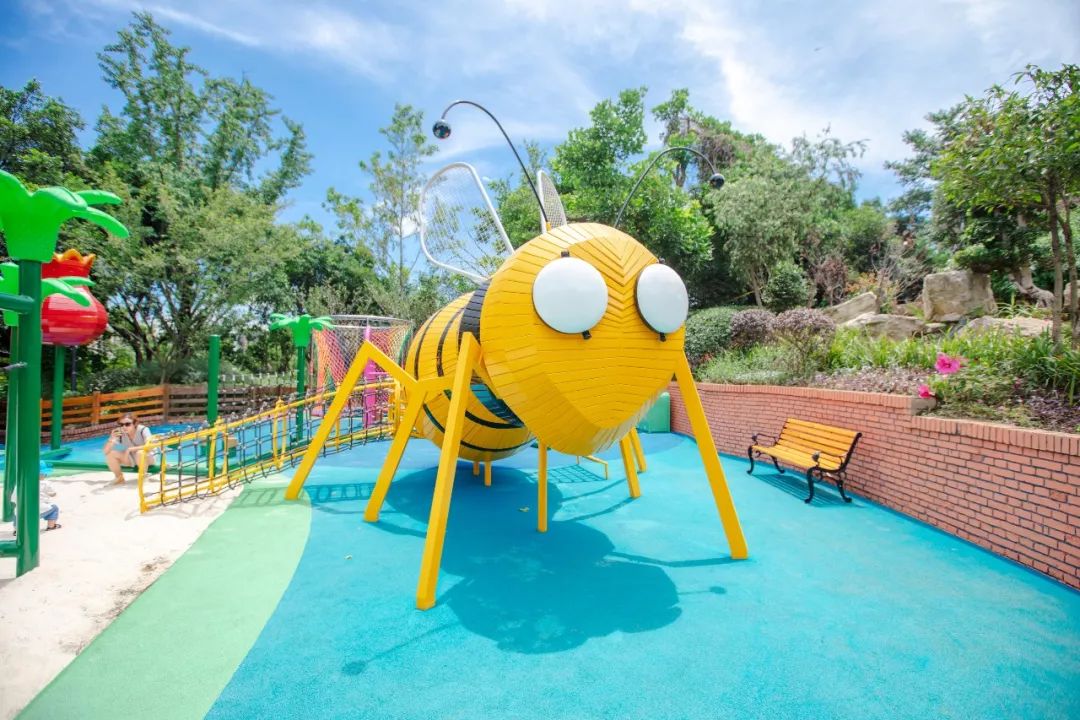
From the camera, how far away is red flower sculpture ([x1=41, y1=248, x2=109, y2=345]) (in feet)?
29.3

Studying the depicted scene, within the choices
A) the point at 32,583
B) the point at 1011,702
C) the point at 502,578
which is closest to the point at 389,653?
the point at 502,578

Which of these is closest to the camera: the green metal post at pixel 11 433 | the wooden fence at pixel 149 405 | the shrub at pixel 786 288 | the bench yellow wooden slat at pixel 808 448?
the green metal post at pixel 11 433

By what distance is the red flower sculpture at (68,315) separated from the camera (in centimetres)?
894

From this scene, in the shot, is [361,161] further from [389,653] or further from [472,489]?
[389,653]

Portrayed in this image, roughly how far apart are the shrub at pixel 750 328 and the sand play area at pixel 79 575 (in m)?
10.4

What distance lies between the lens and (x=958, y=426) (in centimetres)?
472

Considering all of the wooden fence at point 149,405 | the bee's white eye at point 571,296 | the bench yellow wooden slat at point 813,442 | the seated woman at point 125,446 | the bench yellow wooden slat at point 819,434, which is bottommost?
the wooden fence at point 149,405

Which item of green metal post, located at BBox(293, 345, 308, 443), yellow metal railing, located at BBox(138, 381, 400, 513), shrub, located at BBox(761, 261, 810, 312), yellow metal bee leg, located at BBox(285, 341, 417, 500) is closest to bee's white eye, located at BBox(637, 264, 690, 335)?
yellow metal bee leg, located at BBox(285, 341, 417, 500)

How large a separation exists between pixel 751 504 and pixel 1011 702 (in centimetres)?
343

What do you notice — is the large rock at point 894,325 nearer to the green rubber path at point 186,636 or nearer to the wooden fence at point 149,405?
the green rubber path at point 186,636

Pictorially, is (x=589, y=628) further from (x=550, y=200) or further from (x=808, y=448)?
(x=808, y=448)

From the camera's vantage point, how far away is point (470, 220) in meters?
6.61

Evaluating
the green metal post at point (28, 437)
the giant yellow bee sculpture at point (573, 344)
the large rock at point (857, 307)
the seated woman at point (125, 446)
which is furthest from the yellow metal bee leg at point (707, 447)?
the large rock at point (857, 307)

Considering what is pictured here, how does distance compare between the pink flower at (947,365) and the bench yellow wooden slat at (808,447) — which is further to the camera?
the bench yellow wooden slat at (808,447)
